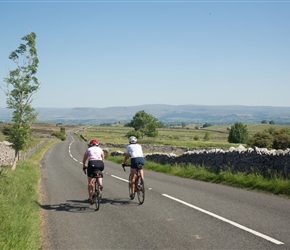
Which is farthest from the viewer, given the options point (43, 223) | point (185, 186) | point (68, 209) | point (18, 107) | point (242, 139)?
point (242, 139)

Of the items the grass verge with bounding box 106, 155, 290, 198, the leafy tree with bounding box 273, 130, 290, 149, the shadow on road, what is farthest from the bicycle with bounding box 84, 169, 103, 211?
the leafy tree with bounding box 273, 130, 290, 149

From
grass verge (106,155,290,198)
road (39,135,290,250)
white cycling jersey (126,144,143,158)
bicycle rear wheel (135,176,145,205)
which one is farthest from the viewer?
grass verge (106,155,290,198)

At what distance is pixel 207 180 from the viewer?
1530 cm

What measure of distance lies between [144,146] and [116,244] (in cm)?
6287

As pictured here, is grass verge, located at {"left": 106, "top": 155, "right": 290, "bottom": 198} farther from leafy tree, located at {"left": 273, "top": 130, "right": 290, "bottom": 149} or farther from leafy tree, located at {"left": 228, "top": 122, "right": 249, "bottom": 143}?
leafy tree, located at {"left": 228, "top": 122, "right": 249, "bottom": 143}

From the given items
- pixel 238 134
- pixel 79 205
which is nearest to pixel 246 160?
pixel 79 205

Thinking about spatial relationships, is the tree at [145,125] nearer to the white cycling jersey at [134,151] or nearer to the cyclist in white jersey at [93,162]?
the white cycling jersey at [134,151]

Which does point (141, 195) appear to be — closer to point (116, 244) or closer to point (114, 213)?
point (114, 213)

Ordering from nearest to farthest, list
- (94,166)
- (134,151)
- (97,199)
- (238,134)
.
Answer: (97,199), (94,166), (134,151), (238,134)

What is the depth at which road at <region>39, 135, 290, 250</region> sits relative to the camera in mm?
6457

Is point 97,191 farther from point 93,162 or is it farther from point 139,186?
point 139,186

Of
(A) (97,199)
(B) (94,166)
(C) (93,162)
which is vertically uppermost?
(C) (93,162)

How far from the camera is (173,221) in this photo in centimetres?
796

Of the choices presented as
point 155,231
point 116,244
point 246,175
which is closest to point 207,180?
point 246,175
